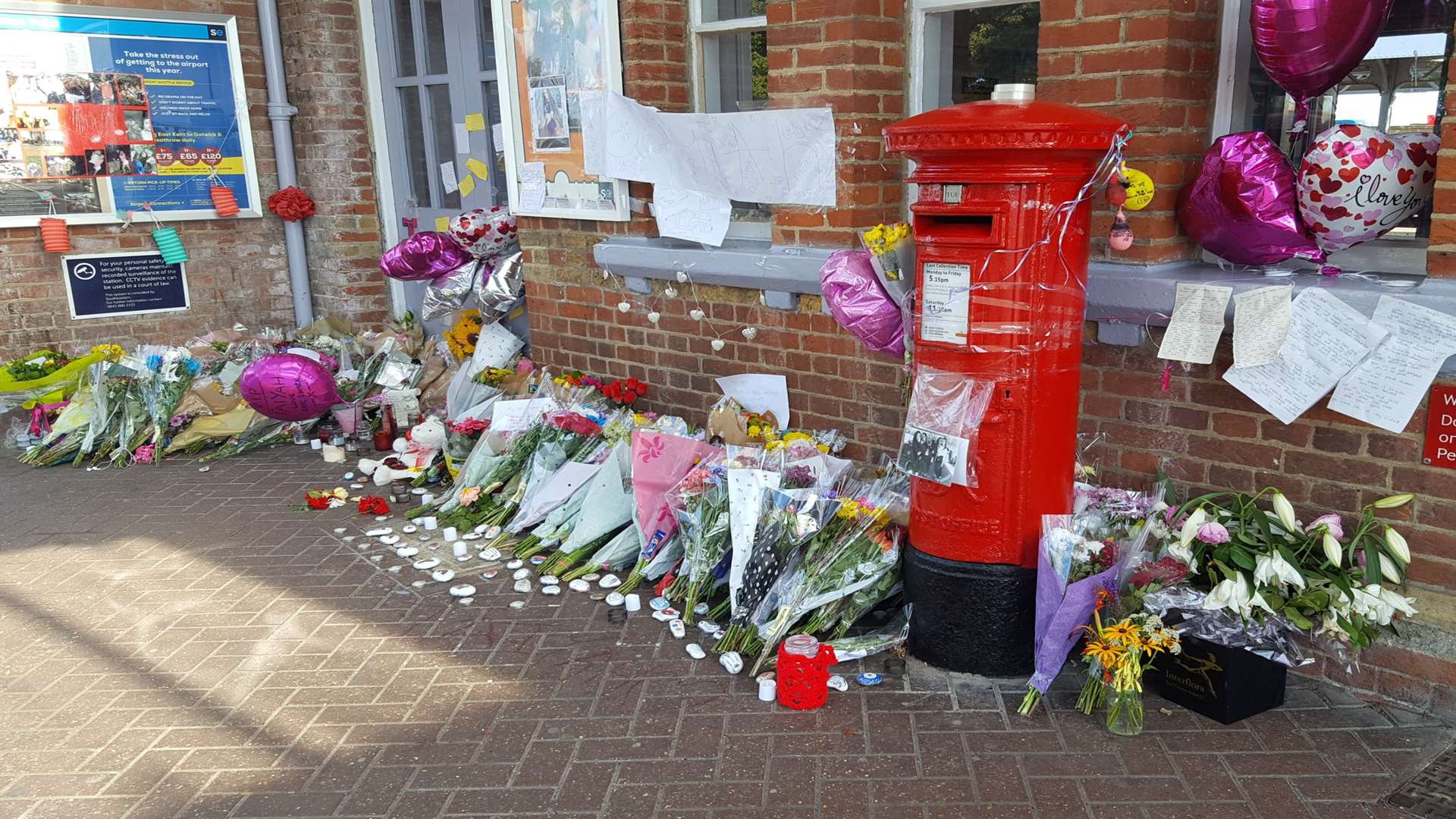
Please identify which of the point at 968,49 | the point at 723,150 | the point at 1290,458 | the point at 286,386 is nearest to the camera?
the point at 1290,458

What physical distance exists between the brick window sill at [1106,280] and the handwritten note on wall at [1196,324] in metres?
0.04

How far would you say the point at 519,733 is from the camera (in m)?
3.45

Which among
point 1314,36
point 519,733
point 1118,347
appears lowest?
point 519,733

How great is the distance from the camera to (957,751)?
325 cm

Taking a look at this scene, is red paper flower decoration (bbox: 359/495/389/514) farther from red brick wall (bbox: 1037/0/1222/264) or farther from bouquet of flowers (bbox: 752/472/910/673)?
red brick wall (bbox: 1037/0/1222/264)

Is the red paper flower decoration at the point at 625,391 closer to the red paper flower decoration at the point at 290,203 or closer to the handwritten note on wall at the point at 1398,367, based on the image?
the handwritten note on wall at the point at 1398,367

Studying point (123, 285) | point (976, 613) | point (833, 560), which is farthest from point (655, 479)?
point (123, 285)

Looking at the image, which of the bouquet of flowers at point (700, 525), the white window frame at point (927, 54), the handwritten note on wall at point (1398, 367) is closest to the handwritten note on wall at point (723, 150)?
the white window frame at point (927, 54)

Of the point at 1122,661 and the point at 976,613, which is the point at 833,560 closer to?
the point at 976,613

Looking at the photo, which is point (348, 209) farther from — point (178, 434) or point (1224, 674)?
point (1224, 674)

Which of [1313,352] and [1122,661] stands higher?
[1313,352]

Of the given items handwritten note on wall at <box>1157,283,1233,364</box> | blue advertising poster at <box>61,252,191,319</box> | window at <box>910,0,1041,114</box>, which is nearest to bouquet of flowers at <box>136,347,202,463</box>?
blue advertising poster at <box>61,252,191,319</box>

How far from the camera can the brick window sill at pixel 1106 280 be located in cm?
331

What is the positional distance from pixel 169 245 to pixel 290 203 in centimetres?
92
